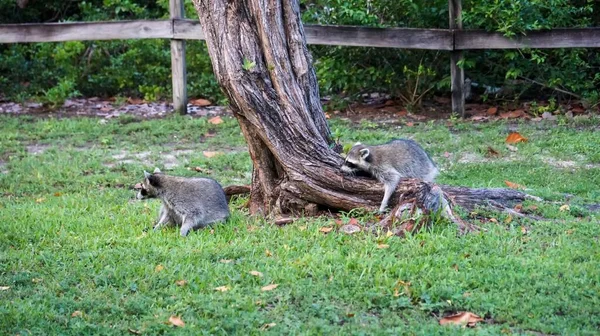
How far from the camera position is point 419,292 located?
6242 mm

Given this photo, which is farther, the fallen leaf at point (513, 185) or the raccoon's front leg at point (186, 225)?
the fallen leaf at point (513, 185)

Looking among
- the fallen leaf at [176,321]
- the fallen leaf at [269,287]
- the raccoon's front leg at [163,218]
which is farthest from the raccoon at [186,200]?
the fallen leaf at [176,321]

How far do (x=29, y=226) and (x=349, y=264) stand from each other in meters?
3.21

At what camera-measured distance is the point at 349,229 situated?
7.74 metres

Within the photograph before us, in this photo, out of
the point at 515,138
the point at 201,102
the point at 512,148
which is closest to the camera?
the point at 512,148

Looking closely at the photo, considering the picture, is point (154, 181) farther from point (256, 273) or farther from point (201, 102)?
point (201, 102)

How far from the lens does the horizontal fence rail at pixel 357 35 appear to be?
13375 mm

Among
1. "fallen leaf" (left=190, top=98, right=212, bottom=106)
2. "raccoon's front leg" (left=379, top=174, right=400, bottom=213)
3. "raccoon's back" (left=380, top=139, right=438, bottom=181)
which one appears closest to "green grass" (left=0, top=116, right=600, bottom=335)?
"raccoon's front leg" (left=379, top=174, right=400, bottom=213)

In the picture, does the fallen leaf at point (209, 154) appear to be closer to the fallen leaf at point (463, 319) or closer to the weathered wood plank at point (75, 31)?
the weathered wood plank at point (75, 31)

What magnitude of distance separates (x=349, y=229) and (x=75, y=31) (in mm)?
8677

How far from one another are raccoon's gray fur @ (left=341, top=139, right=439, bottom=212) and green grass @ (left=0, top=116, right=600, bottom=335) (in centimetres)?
68

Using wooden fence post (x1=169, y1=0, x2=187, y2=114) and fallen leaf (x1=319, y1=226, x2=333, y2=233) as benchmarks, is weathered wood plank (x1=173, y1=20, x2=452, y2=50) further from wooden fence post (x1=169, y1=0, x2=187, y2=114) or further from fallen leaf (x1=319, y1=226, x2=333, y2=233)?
fallen leaf (x1=319, y1=226, x2=333, y2=233)

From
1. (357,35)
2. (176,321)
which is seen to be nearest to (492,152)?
(357,35)

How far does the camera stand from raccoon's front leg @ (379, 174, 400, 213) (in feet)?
26.4
